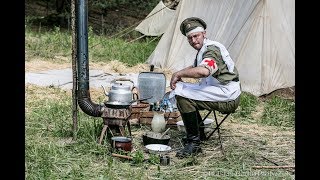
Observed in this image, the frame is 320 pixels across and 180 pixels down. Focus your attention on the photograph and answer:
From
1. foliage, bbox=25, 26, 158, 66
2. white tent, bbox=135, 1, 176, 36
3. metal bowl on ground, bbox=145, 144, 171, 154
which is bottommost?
metal bowl on ground, bbox=145, 144, 171, 154

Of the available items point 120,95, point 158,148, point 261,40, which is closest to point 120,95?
point 120,95

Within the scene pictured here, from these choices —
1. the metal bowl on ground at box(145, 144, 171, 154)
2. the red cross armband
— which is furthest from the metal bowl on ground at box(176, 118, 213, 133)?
the red cross armband

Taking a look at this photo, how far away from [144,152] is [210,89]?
100cm

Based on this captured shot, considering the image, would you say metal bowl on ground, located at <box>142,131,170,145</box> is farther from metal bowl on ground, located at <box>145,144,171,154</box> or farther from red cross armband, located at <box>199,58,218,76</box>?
red cross armband, located at <box>199,58,218,76</box>

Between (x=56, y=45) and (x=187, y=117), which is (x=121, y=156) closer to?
(x=187, y=117)

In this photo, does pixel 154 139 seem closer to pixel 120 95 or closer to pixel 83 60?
pixel 120 95

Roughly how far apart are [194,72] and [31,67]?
678 centimetres

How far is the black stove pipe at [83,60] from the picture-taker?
5.81 meters

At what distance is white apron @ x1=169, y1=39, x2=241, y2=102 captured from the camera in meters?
5.46

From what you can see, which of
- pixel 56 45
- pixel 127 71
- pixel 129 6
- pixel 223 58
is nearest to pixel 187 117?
pixel 223 58

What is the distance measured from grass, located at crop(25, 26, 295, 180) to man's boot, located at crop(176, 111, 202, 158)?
0.30 ft

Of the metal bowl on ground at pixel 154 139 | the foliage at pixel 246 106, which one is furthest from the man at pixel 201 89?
the foliage at pixel 246 106

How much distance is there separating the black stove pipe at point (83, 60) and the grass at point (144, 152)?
291 mm

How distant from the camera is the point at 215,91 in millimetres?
5480
